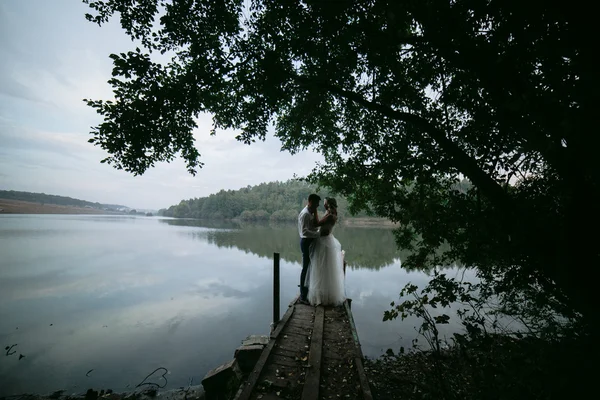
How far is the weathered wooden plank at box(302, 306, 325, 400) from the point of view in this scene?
3318 mm

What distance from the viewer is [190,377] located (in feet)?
23.3

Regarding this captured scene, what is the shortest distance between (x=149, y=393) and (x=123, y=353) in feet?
8.60

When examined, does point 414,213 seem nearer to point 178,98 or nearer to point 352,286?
point 178,98

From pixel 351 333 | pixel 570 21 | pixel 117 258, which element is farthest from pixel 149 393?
pixel 117 258

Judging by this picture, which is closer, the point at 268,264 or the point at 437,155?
the point at 437,155

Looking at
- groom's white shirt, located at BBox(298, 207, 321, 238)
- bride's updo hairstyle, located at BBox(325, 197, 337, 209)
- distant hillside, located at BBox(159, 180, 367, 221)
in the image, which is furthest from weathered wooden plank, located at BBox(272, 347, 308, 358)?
distant hillside, located at BBox(159, 180, 367, 221)

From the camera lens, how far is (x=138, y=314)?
433 inches

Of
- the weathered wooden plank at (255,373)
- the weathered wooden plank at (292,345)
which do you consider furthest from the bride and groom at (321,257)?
the weathered wooden plank at (292,345)

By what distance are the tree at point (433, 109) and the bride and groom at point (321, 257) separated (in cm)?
136

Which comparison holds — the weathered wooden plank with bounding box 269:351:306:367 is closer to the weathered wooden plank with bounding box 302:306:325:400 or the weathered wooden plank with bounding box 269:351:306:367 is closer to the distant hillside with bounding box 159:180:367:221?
the weathered wooden plank with bounding box 302:306:325:400

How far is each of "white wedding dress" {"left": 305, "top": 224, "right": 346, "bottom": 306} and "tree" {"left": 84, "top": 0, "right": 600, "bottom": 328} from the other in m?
2.03

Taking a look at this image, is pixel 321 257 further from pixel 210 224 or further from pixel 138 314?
pixel 210 224

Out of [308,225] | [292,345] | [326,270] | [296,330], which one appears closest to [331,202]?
[308,225]

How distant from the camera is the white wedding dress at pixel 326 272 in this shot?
251 inches
